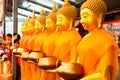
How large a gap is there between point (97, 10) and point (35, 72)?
48.7 inches

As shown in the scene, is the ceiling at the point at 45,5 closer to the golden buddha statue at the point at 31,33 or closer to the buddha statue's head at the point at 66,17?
the golden buddha statue at the point at 31,33

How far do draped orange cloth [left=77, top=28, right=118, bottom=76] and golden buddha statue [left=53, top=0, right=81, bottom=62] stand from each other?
0.31 m

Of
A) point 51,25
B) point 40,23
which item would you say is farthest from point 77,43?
point 40,23

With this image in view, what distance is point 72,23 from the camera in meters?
2.04

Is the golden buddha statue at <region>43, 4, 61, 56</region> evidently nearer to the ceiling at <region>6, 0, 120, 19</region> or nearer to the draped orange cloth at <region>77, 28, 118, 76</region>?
the draped orange cloth at <region>77, 28, 118, 76</region>

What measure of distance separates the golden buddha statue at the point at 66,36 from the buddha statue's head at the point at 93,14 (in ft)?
1.03

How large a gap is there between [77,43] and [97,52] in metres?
0.39

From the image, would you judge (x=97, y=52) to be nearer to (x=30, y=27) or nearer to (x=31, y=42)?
(x=31, y=42)

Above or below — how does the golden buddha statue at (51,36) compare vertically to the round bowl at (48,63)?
above

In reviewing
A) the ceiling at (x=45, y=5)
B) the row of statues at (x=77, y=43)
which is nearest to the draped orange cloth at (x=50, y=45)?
the row of statues at (x=77, y=43)

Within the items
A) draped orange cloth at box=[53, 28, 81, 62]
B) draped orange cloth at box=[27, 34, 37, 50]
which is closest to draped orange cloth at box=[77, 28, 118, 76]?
draped orange cloth at box=[53, 28, 81, 62]

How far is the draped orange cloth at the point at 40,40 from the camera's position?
250cm

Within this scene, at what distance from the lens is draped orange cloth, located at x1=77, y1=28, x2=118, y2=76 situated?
1526 mm

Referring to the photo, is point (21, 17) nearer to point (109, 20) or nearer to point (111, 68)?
point (109, 20)
